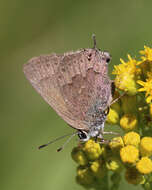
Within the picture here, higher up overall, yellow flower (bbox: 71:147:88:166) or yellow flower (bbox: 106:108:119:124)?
yellow flower (bbox: 106:108:119:124)

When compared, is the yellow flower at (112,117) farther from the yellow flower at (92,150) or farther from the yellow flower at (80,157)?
the yellow flower at (80,157)

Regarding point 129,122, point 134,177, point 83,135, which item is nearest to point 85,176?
point 83,135

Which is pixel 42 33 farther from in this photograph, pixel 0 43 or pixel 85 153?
pixel 85 153

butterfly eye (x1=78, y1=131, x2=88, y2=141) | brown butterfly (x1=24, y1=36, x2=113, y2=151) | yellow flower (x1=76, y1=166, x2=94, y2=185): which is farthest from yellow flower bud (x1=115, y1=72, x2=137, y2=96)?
yellow flower (x1=76, y1=166, x2=94, y2=185)

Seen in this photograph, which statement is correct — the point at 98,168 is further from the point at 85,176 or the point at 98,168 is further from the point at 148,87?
the point at 148,87

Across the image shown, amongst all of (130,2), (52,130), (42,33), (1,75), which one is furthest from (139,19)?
(1,75)

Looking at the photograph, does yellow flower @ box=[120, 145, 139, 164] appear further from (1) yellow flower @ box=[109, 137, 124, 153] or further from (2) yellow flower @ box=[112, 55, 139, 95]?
(2) yellow flower @ box=[112, 55, 139, 95]
